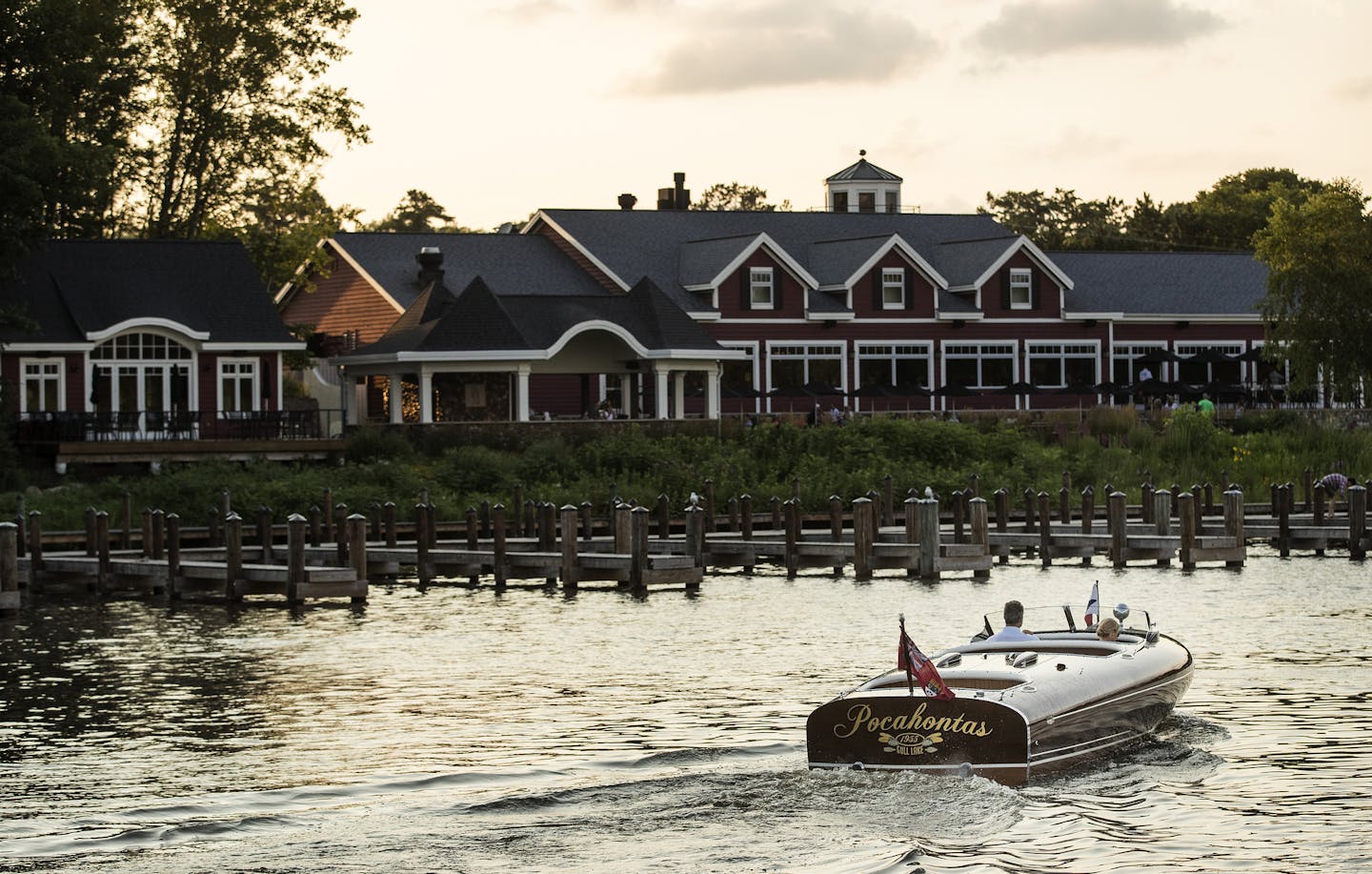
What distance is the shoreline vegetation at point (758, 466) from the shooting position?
49.8 metres

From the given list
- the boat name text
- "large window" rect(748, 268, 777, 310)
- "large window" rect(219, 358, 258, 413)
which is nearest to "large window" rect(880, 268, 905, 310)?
"large window" rect(748, 268, 777, 310)

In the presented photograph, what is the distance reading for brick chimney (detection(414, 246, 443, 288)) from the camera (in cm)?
7062

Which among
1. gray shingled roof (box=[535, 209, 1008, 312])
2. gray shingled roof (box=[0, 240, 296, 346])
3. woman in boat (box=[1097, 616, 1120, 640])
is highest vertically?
gray shingled roof (box=[535, 209, 1008, 312])

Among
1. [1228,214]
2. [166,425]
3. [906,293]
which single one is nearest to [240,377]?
[166,425]

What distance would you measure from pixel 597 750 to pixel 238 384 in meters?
40.5

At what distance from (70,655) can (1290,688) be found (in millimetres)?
18548

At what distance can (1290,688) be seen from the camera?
27031mm

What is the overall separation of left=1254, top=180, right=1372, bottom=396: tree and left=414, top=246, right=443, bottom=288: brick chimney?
28.8m

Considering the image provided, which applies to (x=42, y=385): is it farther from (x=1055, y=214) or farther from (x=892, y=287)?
(x=1055, y=214)

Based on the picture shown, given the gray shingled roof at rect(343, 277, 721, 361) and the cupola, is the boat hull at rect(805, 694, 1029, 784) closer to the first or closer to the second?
the gray shingled roof at rect(343, 277, 721, 361)

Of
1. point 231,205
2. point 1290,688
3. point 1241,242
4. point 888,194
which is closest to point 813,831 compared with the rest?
point 1290,688

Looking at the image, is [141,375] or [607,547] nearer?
[607,547]

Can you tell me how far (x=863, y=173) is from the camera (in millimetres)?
93062

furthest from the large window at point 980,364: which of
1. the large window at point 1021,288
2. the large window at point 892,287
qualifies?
the large window at point 892,287
